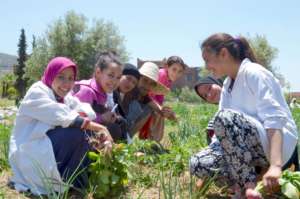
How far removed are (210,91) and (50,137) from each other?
127 cm

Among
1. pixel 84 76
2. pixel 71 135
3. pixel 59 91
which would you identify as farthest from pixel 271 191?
pixel 84 76

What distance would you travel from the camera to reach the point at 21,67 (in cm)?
4266

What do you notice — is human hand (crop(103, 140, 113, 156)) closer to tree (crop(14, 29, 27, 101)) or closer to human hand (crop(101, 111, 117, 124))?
human hand (crop(101, 111, 117, 124))

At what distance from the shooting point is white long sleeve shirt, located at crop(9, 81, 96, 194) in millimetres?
2594

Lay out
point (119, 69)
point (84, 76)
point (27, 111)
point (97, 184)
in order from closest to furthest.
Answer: point (97, 184) < point (27, 111) < point (119, 69) < point (84, 76)

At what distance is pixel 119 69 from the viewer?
3182 mm

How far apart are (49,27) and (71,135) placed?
3339 centimetres

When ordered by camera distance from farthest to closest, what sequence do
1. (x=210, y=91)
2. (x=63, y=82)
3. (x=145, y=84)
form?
(x=145, y=84)
(x=210, y=91)
(x=63, y=82)

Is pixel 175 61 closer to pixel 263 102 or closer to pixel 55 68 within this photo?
pixel 55 68

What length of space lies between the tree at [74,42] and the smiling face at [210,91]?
29323 millimetres

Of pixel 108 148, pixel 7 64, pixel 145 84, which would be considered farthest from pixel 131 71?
pixel 7 64

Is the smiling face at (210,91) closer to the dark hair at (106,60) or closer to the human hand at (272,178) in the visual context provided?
the dark hair at (106,60)

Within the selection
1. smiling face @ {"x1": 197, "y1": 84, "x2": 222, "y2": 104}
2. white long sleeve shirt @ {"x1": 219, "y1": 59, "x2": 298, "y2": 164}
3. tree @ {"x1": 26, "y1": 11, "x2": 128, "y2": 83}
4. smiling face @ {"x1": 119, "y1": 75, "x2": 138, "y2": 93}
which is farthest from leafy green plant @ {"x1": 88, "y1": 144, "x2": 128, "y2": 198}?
tree @ {"x1": 26, "y1": 11, "x2": 128, "y2": 83}

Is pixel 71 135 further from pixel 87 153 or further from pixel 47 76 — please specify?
pixel 47 76
